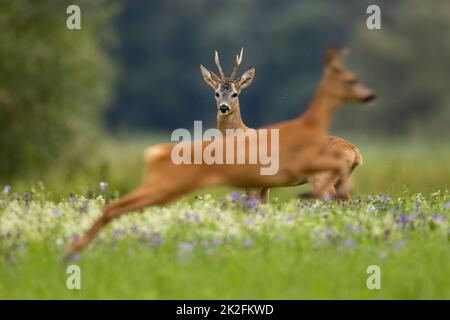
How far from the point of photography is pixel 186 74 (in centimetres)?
5731

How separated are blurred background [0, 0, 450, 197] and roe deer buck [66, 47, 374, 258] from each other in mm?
4680

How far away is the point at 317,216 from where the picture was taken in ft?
25.6

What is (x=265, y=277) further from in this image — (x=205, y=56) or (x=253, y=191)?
(x=205, y=56)

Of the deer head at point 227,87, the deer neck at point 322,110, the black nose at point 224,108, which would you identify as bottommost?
the deer neck at point 322,110

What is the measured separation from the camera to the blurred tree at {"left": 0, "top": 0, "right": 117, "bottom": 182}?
19547 mm

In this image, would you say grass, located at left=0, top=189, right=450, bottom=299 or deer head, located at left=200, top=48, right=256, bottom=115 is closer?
grass, located at left=0, top=189, right=450, bottom=299

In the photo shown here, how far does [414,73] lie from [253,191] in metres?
41.1

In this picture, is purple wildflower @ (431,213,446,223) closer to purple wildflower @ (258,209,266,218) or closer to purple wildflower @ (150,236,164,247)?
purple wildflower @ (258,209,266,218)

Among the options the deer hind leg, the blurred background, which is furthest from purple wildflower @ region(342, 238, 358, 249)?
the blurred background

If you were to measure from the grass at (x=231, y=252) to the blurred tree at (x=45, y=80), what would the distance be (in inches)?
420

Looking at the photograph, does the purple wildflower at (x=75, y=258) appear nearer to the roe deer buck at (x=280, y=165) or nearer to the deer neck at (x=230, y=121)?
the roe deer buck at (x=280, y=165)

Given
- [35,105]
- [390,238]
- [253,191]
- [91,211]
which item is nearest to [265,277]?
[390,238]

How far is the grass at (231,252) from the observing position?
6.34 metres
